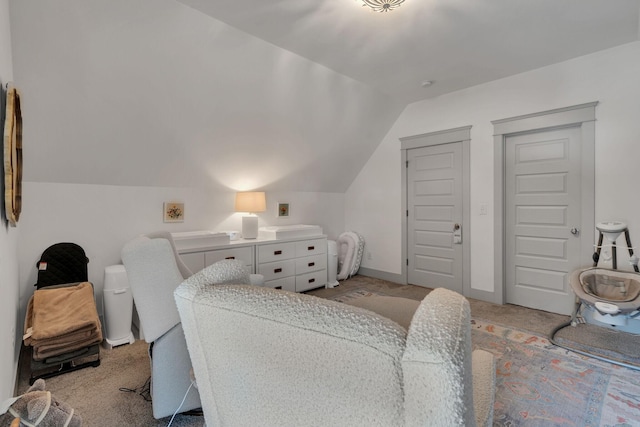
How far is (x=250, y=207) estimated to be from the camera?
3.74 meters

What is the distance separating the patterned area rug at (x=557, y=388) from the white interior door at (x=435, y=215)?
4.71 ft

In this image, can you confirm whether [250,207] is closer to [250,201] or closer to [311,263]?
[250,201]

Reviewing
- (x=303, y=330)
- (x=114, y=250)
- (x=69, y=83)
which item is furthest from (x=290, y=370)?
(x=114, y=250)

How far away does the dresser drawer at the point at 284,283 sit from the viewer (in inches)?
146

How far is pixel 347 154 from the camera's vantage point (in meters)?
4.46

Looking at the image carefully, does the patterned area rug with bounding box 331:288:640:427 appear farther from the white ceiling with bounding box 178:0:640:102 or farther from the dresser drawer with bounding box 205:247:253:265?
the white ceiling with bounding box 178:0:640:102

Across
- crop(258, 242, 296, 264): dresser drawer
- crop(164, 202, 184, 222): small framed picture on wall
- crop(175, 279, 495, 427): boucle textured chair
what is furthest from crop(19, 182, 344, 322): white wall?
crop(175, 279, 495, 427): boucle textured chair

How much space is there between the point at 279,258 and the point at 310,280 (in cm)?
59

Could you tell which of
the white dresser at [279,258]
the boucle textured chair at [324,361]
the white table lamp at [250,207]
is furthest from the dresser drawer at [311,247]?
the boucle textured chair at [324,361]

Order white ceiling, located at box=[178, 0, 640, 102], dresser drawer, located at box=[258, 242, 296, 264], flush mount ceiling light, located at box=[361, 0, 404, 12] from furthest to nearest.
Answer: dresser drawer, located at box=[258, 242, 296, 264], white ceiling, located at box=[178, 0, 640, 102], flush mount ceiling light, located at box=[361, 0, 404, 12]

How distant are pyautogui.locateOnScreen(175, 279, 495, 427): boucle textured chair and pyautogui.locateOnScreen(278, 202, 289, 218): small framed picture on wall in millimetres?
3588

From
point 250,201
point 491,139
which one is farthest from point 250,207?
point 491,139

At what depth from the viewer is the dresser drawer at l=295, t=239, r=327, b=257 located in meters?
3.97

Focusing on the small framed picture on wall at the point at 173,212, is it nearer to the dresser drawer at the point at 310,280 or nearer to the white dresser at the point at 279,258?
the white dresser at the point at 279,258
